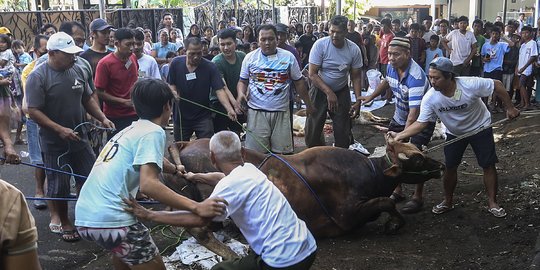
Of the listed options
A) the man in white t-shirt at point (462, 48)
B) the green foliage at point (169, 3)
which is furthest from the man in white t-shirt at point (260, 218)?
the green foliage at point (169, 3)

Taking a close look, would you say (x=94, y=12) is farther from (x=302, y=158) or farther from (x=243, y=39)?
(x=302, y=158)

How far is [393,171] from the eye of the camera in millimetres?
5660

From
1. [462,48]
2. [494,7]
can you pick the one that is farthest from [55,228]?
[494,7]

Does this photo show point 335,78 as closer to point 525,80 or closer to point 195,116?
point 195,116

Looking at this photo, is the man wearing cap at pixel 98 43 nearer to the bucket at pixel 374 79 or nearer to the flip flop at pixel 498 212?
the flip flop at pixel 498 212

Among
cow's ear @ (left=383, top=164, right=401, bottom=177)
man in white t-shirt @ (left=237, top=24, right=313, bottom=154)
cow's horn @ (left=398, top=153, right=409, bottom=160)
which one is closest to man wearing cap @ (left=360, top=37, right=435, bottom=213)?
cow's horn @ (left=398, top=153, right=409, bottom=160)

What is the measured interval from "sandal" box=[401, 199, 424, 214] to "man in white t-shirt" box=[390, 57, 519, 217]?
25 cm

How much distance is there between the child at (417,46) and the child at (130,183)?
1057 centimetres

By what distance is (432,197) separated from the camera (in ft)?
22.3

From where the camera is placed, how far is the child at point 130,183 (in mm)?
3320

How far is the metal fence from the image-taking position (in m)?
14.3

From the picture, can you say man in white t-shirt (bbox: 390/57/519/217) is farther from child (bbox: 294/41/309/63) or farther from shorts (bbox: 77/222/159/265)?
child (bbox: 294/41/309/63)

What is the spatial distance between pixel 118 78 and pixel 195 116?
1.01 meters

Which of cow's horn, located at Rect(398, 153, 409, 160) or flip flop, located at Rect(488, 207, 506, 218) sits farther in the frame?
flip flop, located at Rect(488, 207, 506, 218)
